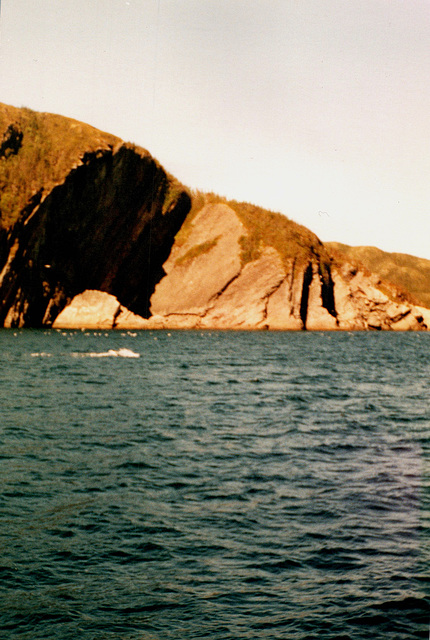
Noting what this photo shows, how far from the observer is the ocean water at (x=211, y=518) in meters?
10.3

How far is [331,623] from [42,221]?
3420 inches

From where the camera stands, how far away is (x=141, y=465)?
1841 cm

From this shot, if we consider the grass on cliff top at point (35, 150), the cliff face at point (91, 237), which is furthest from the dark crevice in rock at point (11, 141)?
the cliff face at point (91, 237)

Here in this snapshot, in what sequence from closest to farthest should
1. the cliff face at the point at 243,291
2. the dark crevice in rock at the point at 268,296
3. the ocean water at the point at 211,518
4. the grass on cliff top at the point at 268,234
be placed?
1. the ocean water at the point at 211,518
2. the dark crevice in rock at the point at 268,296
3. the cliff face at the point at 243,291
4. the grass on cliff top at the point at 268,234

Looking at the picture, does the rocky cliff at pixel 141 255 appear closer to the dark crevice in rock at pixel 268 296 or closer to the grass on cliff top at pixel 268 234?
the dark crevice in rock at pixel 268 296

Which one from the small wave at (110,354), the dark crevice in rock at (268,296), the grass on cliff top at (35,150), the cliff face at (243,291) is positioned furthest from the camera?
the cliff face at (243,291)

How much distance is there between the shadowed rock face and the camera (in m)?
89.0

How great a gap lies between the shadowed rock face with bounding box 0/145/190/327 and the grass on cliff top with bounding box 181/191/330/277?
8.15 m

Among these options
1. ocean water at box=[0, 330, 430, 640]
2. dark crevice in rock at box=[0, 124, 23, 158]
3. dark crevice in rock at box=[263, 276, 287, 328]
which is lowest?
ocean water at box=[0, 330, 430, 640]

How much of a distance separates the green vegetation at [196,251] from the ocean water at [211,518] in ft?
269

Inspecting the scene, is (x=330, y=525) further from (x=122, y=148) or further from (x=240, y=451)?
(x=122, y=148)

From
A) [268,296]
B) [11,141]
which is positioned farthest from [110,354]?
[268,296]

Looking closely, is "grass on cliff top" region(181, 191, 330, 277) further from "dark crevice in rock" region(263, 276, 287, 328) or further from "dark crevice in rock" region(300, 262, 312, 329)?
→ "dark crevice in rock" region(263, 276, 287, 328)

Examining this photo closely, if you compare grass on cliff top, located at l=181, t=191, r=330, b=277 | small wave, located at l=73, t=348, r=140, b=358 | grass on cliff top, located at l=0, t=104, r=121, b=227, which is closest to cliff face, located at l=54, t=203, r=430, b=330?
grass on cliff top, located at l=181, t=191, r=330, b=277
